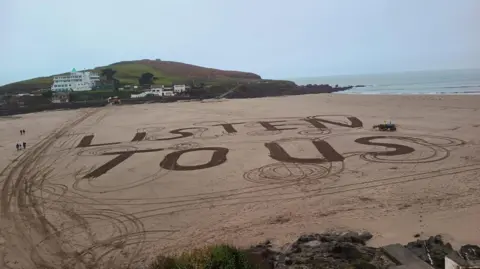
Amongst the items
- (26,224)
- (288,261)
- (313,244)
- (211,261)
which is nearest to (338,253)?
(313,244)

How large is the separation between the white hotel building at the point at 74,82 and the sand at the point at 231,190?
101 m

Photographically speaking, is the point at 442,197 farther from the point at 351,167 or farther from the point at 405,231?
the point at 351,167

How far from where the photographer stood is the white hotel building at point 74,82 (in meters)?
129

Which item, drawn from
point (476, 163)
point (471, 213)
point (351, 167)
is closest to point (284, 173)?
point (351, 167)

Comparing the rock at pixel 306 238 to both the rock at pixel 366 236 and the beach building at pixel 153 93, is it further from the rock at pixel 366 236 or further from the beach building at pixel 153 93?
the beach building at pixel 153 93

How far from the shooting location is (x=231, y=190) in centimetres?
1972

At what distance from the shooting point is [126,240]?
14570mm

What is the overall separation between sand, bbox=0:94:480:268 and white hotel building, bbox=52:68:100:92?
330 feet

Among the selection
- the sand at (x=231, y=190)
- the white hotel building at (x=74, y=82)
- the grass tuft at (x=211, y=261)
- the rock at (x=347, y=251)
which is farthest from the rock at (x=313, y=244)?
the white hotel building at (x=74, y=82)

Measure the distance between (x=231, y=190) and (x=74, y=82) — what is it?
415 ft

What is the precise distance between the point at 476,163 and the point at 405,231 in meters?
11.3

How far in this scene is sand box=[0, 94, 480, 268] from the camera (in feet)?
46.9

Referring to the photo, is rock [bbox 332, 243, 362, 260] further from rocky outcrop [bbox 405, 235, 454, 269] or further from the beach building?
the beach building

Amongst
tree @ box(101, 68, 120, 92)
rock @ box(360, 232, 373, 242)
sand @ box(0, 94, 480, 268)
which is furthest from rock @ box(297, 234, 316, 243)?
tree @ box(101, 68, 120, 92)
